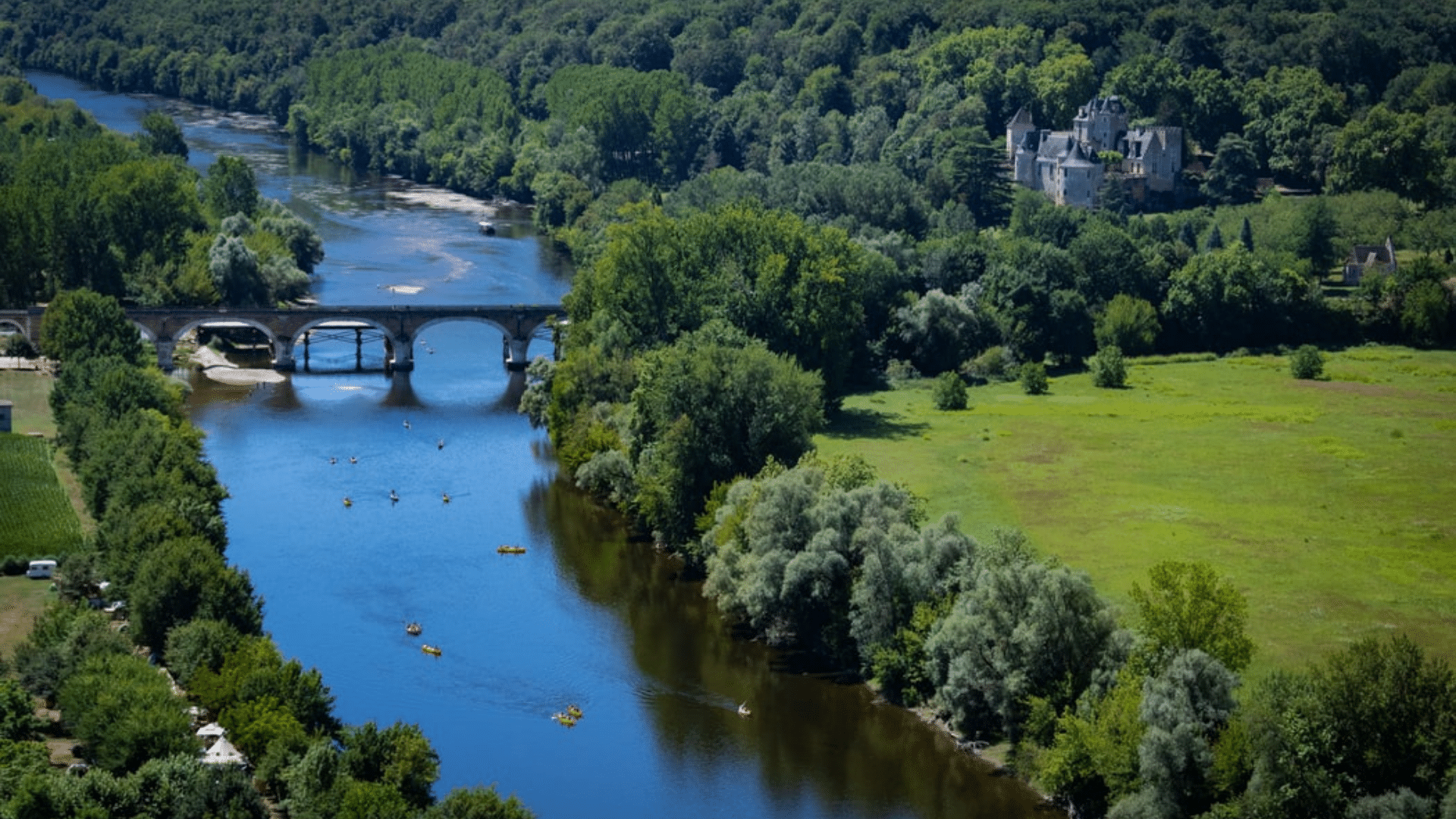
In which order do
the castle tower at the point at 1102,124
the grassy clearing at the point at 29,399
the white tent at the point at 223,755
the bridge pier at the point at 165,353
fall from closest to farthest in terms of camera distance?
the white tent at the point at 223,755 < the grassy clearing at the point at 29,399 < the bridge pier at the point at 165,353 < the castle tower at the point at 1102,124

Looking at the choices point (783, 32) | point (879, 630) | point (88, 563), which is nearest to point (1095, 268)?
point (879, 630)

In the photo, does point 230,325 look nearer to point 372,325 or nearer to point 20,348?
point 372,325

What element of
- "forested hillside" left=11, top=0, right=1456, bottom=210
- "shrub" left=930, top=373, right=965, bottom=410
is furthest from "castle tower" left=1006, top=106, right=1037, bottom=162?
"shrub" left=930, top=373, right=965, bottom=410

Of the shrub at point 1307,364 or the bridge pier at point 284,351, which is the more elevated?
the shrub at point 1307,364

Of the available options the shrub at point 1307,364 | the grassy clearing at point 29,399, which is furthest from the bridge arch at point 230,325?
the shrub at point 1307,364

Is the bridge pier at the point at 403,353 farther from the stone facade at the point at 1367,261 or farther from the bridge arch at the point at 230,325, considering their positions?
the stone facade at the point at 1367,261

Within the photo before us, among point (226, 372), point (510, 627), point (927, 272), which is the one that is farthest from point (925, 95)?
point (510, 627)

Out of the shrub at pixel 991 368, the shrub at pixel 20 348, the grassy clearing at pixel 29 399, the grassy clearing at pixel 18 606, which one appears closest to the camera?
the grassy clearing at pixel 18 606
